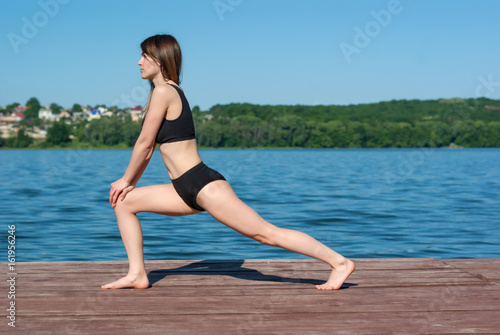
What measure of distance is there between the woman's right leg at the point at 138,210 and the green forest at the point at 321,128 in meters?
81.8

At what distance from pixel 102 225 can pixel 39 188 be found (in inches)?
470

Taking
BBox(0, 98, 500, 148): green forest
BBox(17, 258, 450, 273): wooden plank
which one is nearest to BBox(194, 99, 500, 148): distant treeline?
BBox(0, 98, 500, 148): green forest

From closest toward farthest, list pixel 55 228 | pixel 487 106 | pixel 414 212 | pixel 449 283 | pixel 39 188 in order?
1. pixel 449 283
2. pixel 55 228
3. pixel 414 212
4. pixel 39 188
5. pixel 487 106

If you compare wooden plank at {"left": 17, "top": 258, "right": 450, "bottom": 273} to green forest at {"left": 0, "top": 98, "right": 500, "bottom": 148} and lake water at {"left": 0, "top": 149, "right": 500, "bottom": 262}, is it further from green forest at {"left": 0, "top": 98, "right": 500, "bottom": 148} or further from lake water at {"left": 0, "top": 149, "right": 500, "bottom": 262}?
green forest at {"left": 0, "top": 98, "right": 500, "bottom": 148}

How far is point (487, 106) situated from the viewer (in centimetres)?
8212

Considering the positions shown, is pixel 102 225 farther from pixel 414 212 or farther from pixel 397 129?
pixel 397 129

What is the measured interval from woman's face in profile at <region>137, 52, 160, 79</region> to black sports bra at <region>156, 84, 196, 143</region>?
6.6 inches

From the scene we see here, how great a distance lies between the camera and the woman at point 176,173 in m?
3.57

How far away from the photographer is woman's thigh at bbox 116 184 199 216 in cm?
374

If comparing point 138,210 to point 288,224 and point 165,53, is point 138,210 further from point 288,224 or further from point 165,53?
point 288,224

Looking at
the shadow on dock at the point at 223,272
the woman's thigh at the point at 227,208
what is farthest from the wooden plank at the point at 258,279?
the woman's thigh at the point at 227,208

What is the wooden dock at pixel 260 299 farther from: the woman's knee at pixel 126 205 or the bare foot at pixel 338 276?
the woman's knee at pixel 126 205

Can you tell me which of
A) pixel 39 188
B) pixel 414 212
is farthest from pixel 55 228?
pixel 39 188

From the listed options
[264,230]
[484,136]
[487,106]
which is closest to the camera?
[264,230]
